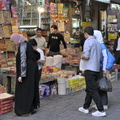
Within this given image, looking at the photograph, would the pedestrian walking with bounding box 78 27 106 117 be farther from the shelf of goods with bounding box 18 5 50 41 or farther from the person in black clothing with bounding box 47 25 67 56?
the shelf of goods with bounding box 18 5 50 41

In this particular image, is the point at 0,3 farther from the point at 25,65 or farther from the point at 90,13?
the point at 90,13

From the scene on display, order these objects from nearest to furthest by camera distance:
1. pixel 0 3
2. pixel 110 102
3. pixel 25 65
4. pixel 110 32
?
pixel 25 65, pixel 110 102, pixel 0 3, pixel 110 32

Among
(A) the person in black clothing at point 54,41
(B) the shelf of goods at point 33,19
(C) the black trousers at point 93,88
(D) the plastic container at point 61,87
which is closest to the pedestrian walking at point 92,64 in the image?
(C) the black trousers at point 93,88

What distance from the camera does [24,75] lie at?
609 cm

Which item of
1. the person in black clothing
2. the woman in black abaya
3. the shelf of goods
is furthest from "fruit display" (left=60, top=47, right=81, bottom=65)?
the woman in black abaya

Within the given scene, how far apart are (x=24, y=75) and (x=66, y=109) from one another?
1.55 metres

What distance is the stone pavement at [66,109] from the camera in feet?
20.5

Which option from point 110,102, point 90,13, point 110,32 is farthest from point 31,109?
point 110,32

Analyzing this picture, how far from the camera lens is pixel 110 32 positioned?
657 inches

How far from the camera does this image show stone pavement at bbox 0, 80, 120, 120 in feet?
20.5

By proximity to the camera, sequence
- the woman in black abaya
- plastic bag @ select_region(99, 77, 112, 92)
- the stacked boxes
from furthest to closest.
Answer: the stacked boxes → plastic bag @ select_region(99, 77, 112, 92) → the woman in black abaya

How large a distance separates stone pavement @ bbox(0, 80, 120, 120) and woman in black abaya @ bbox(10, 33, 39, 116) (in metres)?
0.26

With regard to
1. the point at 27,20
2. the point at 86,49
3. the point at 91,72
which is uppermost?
the point at 27,20

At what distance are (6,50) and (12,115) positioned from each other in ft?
14.4
